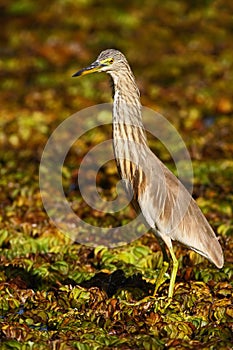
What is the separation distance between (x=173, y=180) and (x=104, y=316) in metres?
1.15

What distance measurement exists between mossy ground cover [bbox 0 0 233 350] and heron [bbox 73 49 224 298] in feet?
1.36

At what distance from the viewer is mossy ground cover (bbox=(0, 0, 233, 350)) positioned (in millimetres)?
5367

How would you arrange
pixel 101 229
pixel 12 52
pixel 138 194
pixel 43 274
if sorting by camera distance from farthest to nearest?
1. pixel 12 52
2. pixel 101 229
3. pixel 43 274
4. pixel 138 194

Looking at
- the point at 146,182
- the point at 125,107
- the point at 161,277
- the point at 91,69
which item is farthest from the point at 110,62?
the point at 161,277

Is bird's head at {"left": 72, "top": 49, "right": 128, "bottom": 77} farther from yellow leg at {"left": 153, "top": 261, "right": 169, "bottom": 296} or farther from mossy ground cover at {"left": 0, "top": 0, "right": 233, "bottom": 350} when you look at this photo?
mossy ground cover at {"left": 0, "top": 0, "right": 233, "bottom": 350}

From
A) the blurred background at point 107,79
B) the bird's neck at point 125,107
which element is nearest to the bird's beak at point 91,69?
the bird's neck at point 125,107

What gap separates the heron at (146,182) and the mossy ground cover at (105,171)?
1.36 ft

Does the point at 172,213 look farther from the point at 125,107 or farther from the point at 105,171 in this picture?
the point at 105,171

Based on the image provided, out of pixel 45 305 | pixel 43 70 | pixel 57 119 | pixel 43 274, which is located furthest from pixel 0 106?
pixel 45 305

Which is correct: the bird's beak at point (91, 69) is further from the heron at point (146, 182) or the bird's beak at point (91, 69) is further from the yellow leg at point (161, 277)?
the yellow leg at point (161, 277)

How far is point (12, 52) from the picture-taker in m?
14.4

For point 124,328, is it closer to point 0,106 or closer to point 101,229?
point 101,229

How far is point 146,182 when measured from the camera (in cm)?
572

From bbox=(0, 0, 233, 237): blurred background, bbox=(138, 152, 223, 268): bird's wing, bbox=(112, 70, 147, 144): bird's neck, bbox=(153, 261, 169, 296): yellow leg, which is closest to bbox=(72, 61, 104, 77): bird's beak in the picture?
bbox=(112, 70, 147, 144): bird's neck
